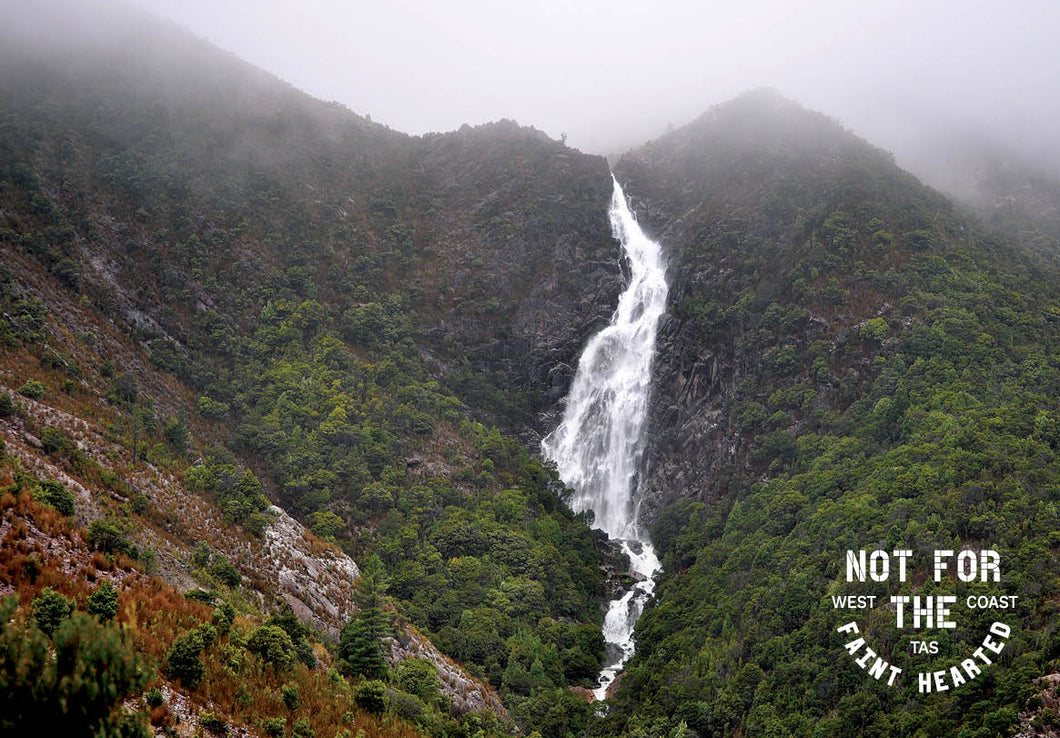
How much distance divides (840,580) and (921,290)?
4383 centimetres

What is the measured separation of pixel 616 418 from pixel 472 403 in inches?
828

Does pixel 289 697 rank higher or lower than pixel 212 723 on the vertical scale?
lower

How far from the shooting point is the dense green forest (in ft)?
113

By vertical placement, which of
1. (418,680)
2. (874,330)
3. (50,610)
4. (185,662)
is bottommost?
(418,680)

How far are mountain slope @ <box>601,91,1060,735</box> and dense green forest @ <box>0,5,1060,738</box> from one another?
34 centimetres

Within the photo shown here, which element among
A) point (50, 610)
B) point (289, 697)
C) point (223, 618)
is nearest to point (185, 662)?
point (50, 610)

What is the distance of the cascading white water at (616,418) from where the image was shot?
89562 millimetres

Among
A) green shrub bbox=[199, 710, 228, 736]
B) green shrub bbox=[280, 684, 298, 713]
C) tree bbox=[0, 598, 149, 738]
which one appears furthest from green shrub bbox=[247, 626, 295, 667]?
tree bbox=[0, 598, 149, 738]

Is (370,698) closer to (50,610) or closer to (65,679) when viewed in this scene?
(50,610)

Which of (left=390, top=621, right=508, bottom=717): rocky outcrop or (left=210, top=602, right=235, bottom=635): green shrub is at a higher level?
(left=210, top=602, right=235, bottom=635): green shrub

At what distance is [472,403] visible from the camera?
94750 millimetres

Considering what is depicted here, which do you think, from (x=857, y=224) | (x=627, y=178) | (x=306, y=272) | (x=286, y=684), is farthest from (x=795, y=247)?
(x=286, y=684)

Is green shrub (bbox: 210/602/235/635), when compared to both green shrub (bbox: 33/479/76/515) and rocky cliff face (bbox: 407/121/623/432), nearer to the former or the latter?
green shrub (bbox: 33/479/76/515)

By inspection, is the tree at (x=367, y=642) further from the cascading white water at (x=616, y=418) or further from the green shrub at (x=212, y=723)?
the cascading white water at (x=616, y=418)
